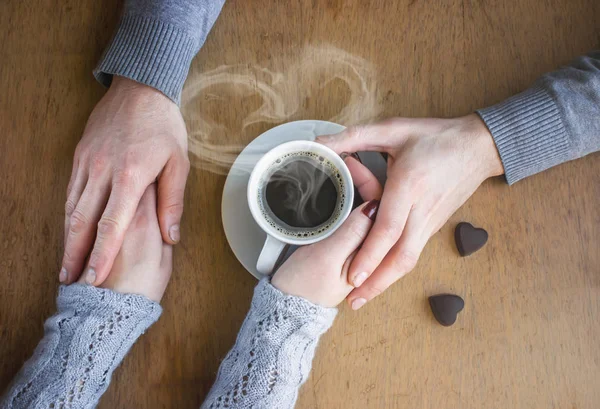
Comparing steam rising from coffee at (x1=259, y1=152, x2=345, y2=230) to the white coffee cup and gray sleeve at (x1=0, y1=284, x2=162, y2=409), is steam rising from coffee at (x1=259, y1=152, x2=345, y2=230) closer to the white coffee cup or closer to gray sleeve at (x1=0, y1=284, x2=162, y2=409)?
the white coffee cup

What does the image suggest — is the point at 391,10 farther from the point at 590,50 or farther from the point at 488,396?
the point at 488,396

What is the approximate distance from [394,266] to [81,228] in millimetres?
542

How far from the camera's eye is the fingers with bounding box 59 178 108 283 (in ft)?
2.77

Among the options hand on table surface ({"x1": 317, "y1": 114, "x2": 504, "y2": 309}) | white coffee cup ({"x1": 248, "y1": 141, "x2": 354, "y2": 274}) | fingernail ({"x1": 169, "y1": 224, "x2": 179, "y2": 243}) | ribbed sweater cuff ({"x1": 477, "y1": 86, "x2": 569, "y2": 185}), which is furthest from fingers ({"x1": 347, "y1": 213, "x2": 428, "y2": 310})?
fingernail ({"x1": 169, "y1": 224, "x2": 179, "y2": 243})

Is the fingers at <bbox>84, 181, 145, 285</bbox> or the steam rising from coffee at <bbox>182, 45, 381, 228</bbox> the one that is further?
the steam rising from coffee at <bbox>182, 45, 381, 228</bbox>

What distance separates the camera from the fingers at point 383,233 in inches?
31.9

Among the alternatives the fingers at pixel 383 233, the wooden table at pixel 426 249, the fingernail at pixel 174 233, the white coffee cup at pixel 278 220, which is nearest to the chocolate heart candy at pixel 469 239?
the wooden table at pixel 426 249

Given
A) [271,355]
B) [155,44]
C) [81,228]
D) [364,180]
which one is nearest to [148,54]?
[155,44]

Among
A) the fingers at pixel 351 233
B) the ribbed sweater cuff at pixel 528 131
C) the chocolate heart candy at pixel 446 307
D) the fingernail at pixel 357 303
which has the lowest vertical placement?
the chocolate heart candy at pixel 446 307

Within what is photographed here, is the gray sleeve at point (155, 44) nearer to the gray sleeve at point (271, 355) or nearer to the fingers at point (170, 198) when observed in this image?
the fingers at point (170, 198)

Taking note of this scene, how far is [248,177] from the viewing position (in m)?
0.88

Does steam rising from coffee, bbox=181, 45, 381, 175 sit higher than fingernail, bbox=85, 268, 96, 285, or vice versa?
steam rising from coffee, bbox=181, 45, 381, 175

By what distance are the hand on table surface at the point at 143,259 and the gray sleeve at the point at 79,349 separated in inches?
1.0

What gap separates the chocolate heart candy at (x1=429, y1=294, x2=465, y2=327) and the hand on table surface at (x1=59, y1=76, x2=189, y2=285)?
0.48 metres
